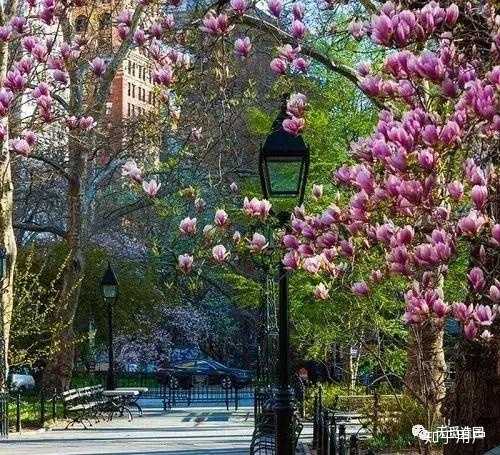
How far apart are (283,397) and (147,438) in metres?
11.8

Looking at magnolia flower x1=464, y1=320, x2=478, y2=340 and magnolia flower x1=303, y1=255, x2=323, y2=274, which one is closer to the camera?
magnolia flower x1=464, y1=320, x2=478, y2=340

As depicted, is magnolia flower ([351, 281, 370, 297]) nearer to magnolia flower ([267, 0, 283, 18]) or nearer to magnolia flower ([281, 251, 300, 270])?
magnolia flower ([281, 251, 300, 270])

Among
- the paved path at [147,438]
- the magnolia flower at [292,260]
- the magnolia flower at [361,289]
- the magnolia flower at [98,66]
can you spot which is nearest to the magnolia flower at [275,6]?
the magnolia flower at [292,260]

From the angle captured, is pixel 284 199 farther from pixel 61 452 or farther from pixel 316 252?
pixel 61 452

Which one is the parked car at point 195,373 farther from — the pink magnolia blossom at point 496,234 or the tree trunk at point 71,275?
the pink magnolia blossom at point 496,234

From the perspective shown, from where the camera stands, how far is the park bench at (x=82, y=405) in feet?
83.5

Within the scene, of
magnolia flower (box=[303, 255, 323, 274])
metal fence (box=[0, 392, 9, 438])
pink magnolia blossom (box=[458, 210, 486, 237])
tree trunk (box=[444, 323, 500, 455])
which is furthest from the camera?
metal fence (box=[0, 392, 9, 438])

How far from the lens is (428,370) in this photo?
10117 millimetres

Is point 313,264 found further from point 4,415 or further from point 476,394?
point 4,415

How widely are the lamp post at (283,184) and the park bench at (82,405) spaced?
48.8 feet

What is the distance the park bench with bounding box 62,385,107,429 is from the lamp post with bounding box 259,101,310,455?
14.9m

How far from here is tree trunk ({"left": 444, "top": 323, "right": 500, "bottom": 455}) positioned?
9367 mm

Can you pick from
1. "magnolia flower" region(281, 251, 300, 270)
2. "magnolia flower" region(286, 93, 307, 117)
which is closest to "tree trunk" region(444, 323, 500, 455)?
"magnolia flower" region(281, 251, 300, 270)

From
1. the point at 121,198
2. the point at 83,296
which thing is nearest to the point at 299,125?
the point at 83,296
